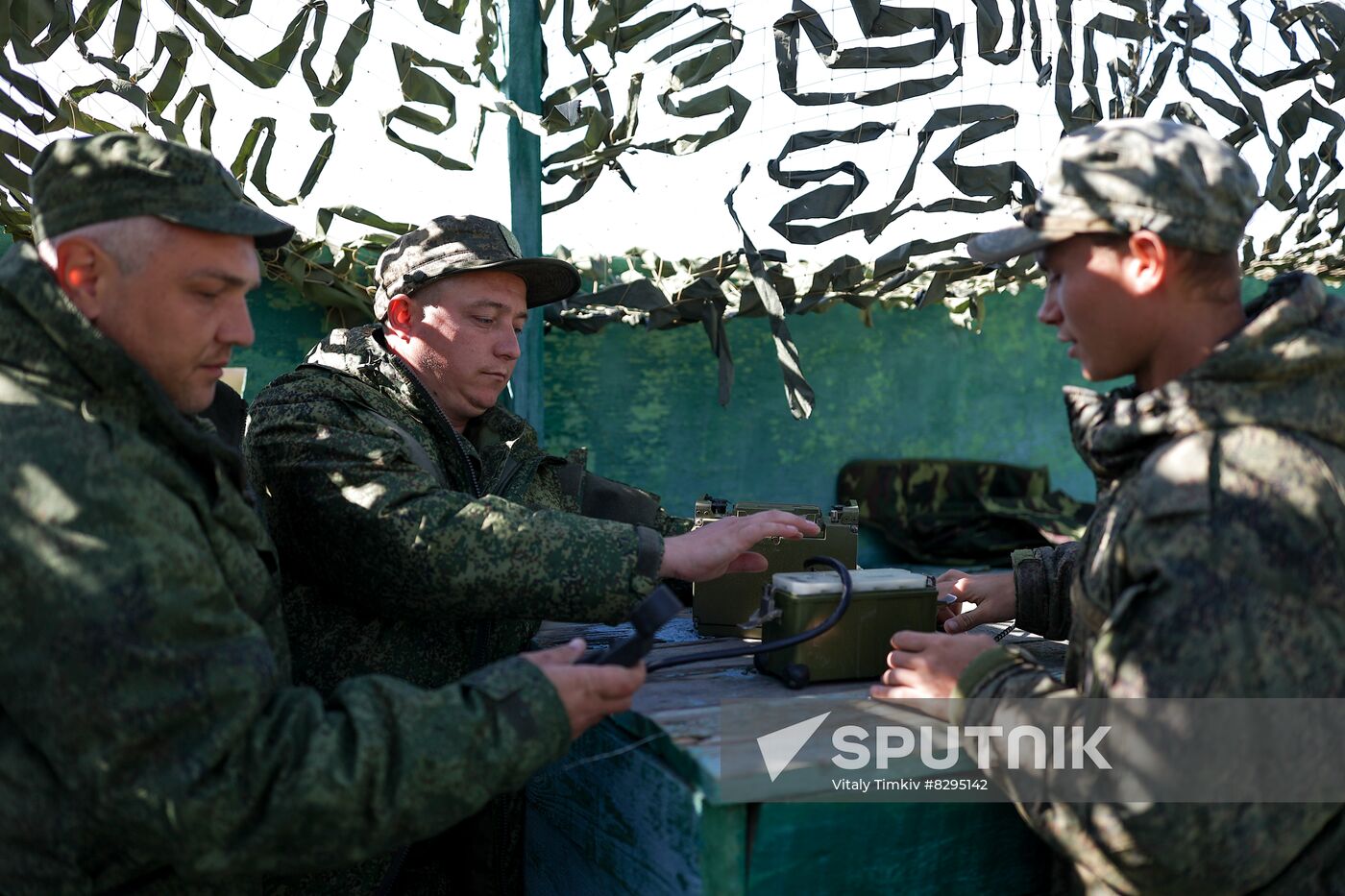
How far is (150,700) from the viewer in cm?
132

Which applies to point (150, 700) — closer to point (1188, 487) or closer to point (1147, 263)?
point (1188, 487)

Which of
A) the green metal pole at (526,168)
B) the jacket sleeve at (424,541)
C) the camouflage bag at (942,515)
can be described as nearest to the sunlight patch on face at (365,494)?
the jacket sleeve at (424,541)

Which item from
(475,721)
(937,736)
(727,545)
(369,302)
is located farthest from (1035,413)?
(475,721)

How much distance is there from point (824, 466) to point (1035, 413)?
151 cm

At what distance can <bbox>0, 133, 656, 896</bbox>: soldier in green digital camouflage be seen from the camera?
52.6 inches

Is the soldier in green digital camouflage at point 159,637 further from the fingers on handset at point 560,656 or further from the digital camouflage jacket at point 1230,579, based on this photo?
the digital camouflage jacket at point 1230,579

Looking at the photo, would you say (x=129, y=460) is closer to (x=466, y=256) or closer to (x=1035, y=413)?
(x=466, y=256)

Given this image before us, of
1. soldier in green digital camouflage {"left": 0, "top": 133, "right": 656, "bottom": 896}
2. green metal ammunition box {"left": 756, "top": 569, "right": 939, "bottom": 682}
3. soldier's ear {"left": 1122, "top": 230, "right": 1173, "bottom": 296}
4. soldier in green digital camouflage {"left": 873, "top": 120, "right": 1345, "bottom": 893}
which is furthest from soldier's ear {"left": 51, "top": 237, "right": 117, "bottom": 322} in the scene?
soldier's ear {"left": 1122, "top": 230, "right": 1173, "bottom": 296}

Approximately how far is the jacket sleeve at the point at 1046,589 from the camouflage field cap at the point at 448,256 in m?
1.44

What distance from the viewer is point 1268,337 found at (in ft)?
4.90

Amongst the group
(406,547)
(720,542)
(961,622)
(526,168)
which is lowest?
(961,622)

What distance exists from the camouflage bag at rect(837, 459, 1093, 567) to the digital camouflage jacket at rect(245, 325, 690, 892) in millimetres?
3314

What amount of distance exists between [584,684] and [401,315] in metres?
1.41

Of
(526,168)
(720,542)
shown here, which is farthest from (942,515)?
(720,542)
